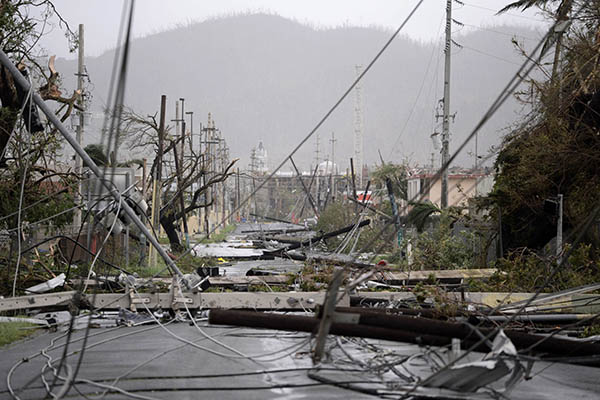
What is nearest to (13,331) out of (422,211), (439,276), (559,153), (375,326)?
(375,326)

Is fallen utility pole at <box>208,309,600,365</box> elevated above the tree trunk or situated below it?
above

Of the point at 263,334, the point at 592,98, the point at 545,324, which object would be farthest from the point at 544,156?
the point at 263,334

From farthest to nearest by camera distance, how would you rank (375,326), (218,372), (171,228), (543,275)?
(171,228) < (543,275) < (218,372) < (375,326)

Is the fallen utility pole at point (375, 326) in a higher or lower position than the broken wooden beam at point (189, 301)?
higher

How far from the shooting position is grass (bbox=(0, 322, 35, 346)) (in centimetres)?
940

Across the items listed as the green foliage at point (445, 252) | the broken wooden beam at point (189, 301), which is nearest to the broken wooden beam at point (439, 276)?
the broken wooden beam at point (189, 301)

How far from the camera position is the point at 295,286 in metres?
13.8

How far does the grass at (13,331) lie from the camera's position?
9398 millimetres

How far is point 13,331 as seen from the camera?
9.79 meters

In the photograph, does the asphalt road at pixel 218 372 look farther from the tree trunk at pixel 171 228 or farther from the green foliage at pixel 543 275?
the tree trunk at pixel 171 228

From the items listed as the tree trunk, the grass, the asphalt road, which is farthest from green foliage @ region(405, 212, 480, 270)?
the asphalt road

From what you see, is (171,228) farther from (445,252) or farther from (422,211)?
(445,252)

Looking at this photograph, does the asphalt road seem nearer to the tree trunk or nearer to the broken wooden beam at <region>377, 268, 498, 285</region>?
the broken wooden beam at <region>377, 268, 498, 285</region>

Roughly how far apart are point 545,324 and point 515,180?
12106mm
